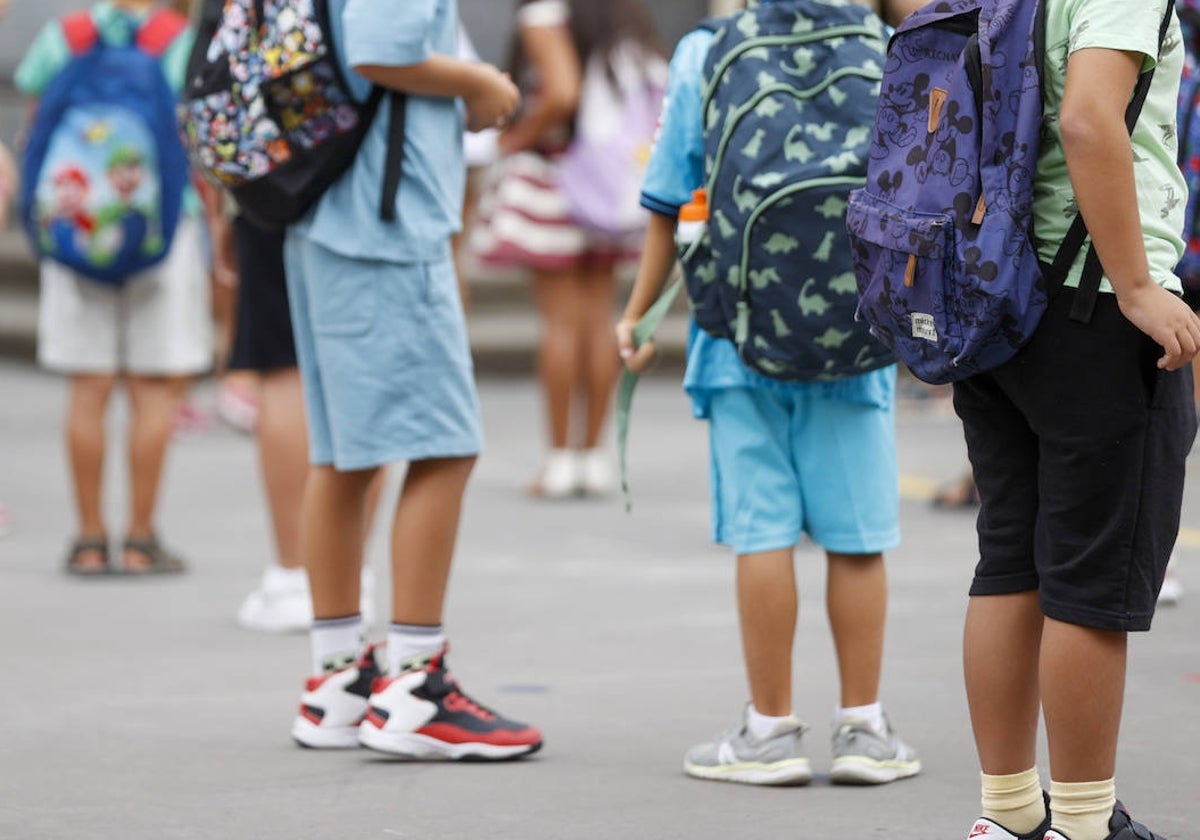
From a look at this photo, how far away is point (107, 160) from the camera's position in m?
6.87

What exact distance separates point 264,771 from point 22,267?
10676mm

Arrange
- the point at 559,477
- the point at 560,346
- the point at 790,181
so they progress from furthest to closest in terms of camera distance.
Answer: the point at 560,346, the point at 559,477, the point at 790,181

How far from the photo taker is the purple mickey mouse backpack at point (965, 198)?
3.31m

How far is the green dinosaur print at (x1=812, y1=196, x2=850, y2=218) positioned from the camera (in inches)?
162

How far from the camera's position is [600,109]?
8555 mm

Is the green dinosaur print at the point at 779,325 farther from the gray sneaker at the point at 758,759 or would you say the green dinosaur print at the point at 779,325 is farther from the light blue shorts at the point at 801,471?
the gray sneaker at the point at 758,759

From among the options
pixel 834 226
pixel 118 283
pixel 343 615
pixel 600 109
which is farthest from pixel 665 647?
pixel 600 109

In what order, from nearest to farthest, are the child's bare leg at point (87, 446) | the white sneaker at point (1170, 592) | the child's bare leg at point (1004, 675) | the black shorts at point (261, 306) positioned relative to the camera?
the child's bare leg at point (1004, 675)
the black shorts at point (261, 306)
the white sneaker at point (1170, 592)
the child's bare leg at point (87, 446)

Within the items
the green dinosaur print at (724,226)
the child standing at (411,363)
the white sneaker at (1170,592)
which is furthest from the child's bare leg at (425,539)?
the white sneaker at (1170,592)

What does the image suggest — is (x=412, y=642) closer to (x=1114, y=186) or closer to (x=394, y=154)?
(x=394, y=154)

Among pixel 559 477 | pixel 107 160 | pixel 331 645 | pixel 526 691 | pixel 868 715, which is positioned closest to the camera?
pixel 868 715

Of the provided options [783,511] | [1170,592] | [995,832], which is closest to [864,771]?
[783,511]

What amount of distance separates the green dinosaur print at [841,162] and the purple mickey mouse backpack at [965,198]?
0.58 meters

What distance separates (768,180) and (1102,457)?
104 cm
